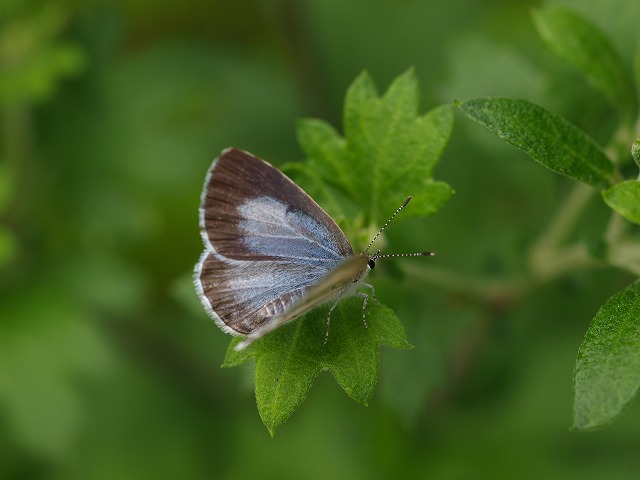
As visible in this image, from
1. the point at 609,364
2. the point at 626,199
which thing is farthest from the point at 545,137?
the point at 609,364

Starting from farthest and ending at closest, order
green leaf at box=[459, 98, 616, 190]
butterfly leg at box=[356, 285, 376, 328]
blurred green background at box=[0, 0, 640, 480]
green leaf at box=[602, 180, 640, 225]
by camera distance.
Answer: blurred green background at box=[0, 0, 640, 480]
butterfly leg at box=[356, 285, 376, 328]
green leaf at box=[459, 98, 616, 190]
green leaf at box=[602, 180, 640, 225]

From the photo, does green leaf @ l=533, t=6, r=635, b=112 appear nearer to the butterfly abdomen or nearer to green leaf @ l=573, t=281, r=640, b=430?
green leaf @ l=573, t=281, r=640, b=430

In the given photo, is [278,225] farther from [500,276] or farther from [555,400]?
[555,400]

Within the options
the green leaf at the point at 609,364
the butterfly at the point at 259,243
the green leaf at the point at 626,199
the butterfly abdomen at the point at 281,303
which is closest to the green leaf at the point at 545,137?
the green leaf at the point at 626,199

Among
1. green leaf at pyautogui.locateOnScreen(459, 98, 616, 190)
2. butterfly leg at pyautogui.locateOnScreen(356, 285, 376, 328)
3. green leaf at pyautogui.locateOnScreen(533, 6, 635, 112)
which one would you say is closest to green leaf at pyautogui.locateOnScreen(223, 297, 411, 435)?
butterfly leg at pyautogui.locateOnScreen(356, 285, 376, 328)

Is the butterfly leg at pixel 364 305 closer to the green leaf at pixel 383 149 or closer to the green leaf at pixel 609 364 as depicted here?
the green leaf at pixel 383 149

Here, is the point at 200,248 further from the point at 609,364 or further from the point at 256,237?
the point at 609,364

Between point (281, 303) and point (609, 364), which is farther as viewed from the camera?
point (281, 303)

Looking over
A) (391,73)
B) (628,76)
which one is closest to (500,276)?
(628,76)
